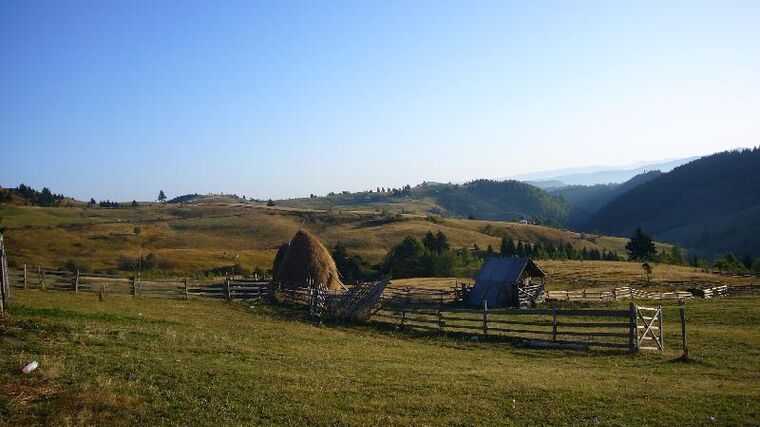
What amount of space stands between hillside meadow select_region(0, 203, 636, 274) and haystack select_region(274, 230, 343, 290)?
29.6 m

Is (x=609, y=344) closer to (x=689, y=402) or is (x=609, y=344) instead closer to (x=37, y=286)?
(x=689, y=402)

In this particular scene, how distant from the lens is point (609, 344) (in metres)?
18.8

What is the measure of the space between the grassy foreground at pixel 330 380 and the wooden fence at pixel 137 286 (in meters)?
14.1

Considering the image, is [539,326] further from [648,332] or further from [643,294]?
[643,294]

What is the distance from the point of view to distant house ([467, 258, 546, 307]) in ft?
129

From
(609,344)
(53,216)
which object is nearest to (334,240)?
(53,216)

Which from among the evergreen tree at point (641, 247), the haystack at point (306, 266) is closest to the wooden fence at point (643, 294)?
the haystack at point (306, 266)

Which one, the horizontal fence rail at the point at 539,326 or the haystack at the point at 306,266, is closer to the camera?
the horizontal fence rail at the point at 539,326

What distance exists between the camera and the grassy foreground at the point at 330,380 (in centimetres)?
926

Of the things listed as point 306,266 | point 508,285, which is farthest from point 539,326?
point 306,266

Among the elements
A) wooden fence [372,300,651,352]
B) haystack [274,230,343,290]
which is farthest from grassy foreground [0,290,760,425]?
haystack [274,230,343,290]

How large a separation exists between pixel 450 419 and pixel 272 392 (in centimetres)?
346

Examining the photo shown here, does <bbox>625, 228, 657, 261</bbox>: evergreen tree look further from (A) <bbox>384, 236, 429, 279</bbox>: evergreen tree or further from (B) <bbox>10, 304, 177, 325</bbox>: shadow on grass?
(B) <bbox>10, 304, 177, 325</bbox>: shadow on grass

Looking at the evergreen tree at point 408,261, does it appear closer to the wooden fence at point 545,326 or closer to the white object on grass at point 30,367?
the wooden fence at point 545,326
